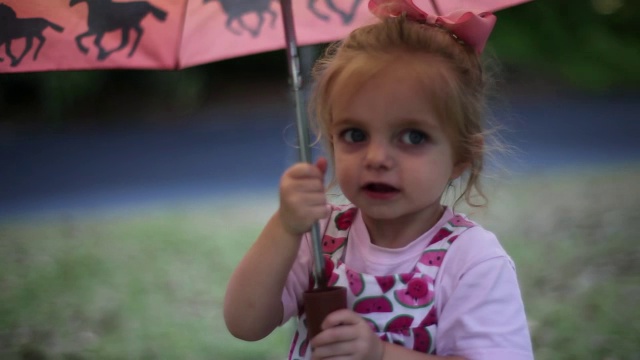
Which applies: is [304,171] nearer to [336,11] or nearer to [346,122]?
[346,122]

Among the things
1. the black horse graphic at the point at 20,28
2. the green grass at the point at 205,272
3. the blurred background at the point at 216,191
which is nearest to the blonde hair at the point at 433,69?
the black horse graphic at the point at 20,28

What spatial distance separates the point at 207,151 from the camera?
12.6 feet

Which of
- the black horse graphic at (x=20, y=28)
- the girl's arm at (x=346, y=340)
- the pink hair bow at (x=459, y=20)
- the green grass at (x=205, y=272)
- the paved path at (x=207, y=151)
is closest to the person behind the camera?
the girl's arm at (x=346, y=340)

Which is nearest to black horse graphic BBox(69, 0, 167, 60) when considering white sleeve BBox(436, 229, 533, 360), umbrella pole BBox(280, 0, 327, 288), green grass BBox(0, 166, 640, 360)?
umbrella pole BBox(280, 0, 327, 288)

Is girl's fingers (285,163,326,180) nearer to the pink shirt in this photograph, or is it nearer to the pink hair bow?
the pink shirt

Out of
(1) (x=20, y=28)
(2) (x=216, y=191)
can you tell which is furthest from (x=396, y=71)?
(2) (x=216, y=191)

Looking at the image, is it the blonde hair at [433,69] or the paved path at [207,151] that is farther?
the paved path at [207,151]

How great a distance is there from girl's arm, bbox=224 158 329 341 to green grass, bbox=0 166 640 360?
153 centimetres

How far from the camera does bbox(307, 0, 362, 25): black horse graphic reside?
142cm

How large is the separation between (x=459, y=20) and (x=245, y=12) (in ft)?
1.20

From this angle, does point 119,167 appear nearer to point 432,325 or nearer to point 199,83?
point 199,83

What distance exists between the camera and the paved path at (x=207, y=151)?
144 inches

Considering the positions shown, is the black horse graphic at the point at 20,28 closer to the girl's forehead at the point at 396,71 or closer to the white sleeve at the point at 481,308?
the girl's forehead at the point at 396,71

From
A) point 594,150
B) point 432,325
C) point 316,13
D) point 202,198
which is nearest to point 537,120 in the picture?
point 594,150
